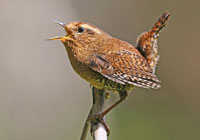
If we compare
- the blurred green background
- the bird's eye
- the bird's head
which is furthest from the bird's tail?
the blurred green background

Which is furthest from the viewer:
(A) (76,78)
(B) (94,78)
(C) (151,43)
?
(A) (76,78)

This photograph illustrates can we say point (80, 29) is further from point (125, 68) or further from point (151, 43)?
point (151, 43)

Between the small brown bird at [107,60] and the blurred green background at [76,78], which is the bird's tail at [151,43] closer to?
the small brown bird at [107,60]

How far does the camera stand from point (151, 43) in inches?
161

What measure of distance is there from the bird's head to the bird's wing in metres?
0.13

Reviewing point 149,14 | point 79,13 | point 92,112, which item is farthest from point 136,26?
point 92,112

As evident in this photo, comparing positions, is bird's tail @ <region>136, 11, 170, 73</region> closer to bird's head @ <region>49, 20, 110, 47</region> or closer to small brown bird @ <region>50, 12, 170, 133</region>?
small brown bird @ <region>50, 12, 170, 133</region>

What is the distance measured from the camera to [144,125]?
20.2 ft

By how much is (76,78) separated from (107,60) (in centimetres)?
275

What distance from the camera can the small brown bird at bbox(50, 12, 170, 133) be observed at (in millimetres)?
3783

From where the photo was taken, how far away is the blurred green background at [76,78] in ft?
19.0

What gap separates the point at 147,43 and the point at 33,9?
8.88ft

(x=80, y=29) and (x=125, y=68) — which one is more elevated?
(x=80, y=29)

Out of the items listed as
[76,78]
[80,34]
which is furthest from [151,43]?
[76,78]
